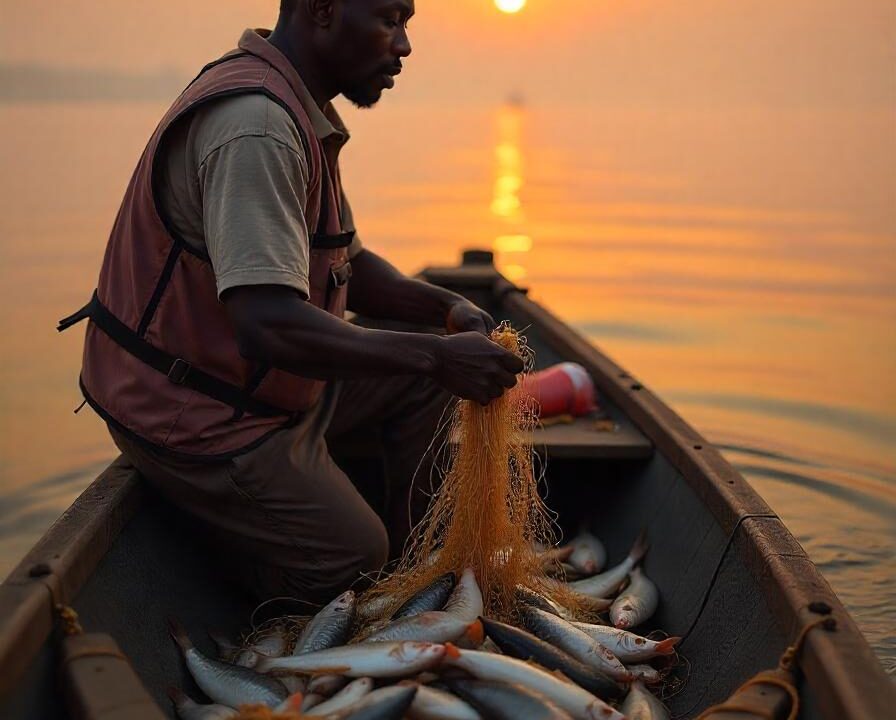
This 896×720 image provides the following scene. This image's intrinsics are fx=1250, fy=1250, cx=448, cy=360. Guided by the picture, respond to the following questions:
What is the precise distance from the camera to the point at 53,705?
3.35 meters

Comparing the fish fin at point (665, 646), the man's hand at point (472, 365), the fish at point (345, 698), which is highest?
the man's hand at point (472, 365)

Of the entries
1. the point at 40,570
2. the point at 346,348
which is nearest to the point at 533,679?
the point at 346,348

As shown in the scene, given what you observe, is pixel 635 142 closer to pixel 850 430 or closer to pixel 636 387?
pixel 850 430

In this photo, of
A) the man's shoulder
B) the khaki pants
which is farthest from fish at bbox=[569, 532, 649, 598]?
the man's shoulder

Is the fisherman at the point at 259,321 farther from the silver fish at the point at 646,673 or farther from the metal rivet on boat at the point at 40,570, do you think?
the silver fish at the point at 646,673

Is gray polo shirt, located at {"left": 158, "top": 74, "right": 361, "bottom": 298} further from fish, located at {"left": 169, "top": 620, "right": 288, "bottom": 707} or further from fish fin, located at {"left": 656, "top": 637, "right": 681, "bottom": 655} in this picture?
fish fin, located at {"left": 656, "top": 637, "right": 681, "bottom": 655}

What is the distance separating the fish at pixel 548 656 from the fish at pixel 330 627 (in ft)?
1.66

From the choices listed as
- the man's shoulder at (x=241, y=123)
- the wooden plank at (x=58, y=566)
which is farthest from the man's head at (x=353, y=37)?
the wooden plank at (x=58, y=566)

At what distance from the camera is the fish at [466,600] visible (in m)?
4.13

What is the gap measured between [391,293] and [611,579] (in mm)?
1551

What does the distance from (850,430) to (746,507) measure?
21.0 feet

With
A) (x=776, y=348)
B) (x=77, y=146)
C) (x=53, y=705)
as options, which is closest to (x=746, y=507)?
(x=53, y=705)

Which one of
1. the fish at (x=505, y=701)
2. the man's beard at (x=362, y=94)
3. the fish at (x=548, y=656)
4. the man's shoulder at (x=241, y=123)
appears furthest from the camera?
the man's beard at (x=362, y=94)

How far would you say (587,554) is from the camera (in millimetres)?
5465
